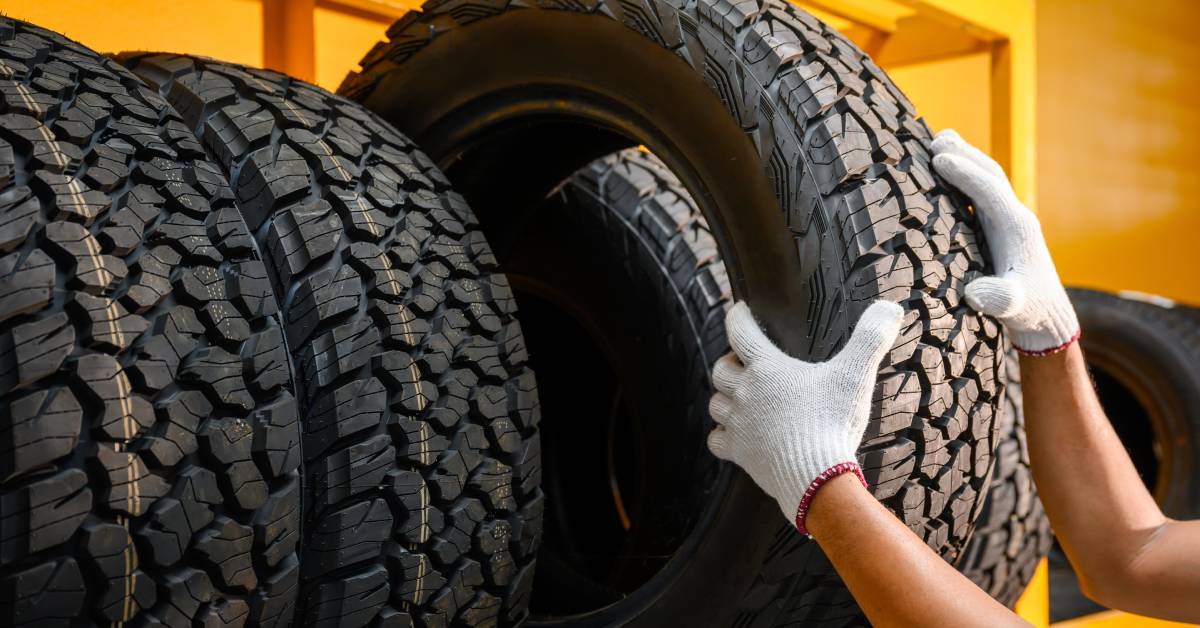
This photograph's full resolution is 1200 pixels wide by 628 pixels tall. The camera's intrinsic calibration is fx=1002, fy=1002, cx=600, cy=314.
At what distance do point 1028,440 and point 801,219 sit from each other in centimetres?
54

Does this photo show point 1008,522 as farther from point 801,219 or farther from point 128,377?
point 128,377

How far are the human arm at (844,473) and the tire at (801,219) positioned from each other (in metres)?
0.03

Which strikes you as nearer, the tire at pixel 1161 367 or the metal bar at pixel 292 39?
the metal bar at pixel 292 39

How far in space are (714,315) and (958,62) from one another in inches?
38.6

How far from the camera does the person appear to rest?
890 mm

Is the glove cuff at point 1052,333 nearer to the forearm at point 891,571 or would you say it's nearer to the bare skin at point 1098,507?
the bare skin at point 1098,507

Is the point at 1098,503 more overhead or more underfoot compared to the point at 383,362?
more underfoot

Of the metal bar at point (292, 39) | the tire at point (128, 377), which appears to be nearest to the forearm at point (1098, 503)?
the tire at point (128, 377)

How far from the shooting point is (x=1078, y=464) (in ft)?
4.17

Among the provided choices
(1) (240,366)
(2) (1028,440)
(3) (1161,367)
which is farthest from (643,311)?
(3) (1161,367)

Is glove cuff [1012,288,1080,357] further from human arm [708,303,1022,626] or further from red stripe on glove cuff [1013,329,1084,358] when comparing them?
human arm [708,303,1022,626]

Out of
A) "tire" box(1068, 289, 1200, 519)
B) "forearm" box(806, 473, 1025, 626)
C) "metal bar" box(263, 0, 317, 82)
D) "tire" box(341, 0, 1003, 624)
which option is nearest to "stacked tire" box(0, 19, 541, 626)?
"tire" box(341, 0, 1003, 624)

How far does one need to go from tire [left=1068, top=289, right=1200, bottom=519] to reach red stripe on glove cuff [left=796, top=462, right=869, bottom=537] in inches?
100

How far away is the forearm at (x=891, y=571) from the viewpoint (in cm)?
88
